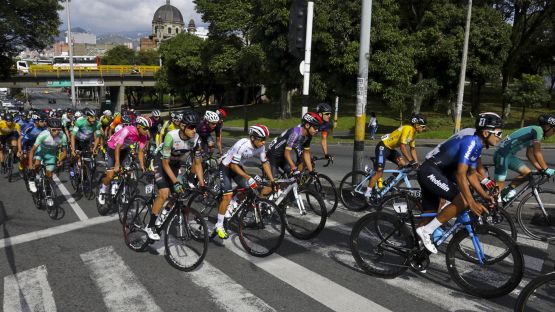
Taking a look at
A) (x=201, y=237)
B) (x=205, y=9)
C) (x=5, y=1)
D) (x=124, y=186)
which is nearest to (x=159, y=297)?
(x=201, y=237)

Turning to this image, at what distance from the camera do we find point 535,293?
408 cm

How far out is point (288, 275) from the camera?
5.75m

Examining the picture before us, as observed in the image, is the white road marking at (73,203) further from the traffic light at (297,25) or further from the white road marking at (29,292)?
the traffic light at (297,25)

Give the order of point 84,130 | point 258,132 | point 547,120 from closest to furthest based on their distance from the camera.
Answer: point 258,132
point 547,120
point 84,130

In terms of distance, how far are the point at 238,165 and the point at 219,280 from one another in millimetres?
1883

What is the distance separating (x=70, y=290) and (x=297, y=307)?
9.04ft

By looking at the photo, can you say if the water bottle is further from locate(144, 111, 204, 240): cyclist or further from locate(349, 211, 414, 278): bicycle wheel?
locate(144, 111, 204, 240): cyclist

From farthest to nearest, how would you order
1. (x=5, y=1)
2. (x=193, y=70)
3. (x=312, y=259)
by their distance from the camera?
(x=193, y=70)
(x=5, y=1)
(x=312, y=259)

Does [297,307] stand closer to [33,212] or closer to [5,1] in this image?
[33,212]

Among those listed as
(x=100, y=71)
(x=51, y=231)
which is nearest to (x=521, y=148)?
(x=51, y=231)

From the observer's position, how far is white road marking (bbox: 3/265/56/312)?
492cm

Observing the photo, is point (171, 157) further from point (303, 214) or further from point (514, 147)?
point (514, 147)

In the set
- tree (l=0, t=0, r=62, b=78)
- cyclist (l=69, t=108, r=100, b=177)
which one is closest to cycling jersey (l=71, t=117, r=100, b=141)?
cyclist (l=69, t=108, r=100, b=177)

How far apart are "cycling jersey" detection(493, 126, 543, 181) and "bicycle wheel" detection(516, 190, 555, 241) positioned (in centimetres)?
54
